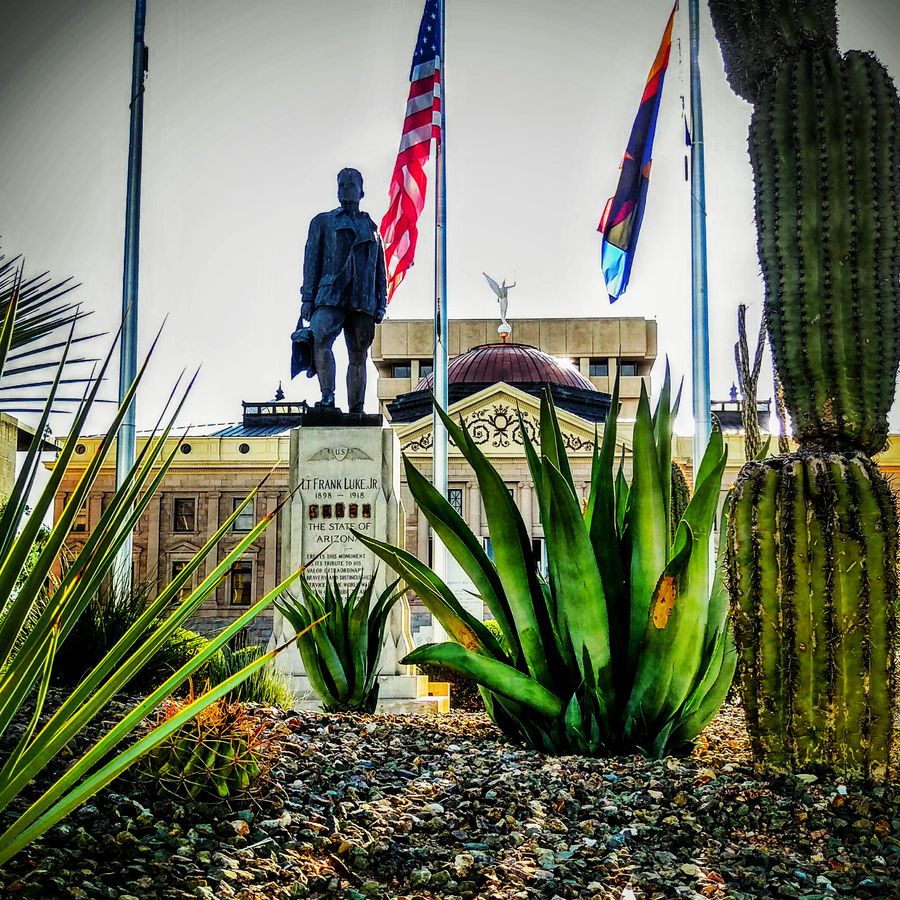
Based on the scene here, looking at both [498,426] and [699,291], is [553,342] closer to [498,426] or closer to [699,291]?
[498,426]

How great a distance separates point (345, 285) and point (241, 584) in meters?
37.3

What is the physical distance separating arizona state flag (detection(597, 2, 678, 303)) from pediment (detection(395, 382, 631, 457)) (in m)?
27.6

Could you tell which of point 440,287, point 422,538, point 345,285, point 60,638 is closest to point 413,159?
point 440,287

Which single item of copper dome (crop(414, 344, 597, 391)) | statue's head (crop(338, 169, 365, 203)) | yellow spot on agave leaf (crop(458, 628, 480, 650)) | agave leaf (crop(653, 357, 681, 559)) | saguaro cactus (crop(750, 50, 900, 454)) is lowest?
yellow spot on agave leaf (crop(458, 628, 480, 650))

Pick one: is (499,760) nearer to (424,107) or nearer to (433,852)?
(433,852)

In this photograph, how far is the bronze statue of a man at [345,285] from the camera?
1057 cm

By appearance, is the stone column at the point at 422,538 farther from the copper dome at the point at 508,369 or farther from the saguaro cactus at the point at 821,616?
the saguaro cactus at the point at 821,616

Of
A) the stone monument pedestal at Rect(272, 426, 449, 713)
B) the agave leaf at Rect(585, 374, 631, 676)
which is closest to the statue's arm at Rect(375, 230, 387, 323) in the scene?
the stone monument pedestal at Rect(272, 426, 449, 713)

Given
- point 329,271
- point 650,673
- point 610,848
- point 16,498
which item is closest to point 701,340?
point 329,271

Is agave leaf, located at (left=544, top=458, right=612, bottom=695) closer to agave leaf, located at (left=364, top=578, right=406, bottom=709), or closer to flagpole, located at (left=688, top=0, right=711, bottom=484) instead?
agave leaf, located at (left=364, top=578, right=406, bottom=709)

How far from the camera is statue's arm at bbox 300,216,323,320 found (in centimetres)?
1069

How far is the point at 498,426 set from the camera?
43938 millimetres

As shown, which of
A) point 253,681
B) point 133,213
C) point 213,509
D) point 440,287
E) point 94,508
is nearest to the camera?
point 253,681

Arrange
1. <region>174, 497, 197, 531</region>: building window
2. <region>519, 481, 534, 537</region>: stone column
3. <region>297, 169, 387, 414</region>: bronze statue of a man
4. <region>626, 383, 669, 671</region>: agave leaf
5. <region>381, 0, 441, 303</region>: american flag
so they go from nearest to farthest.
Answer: <region>626, 383, 669, 671</region>: agave leaf < <region>297, 169, 387, 414</region>: bronze statue of a man < <region>381, 0, 441, 303</region>: american flag < <region>519, 481, 534, 537</region>: stone column < <region>174, 497, 197, 531</region>: building window
